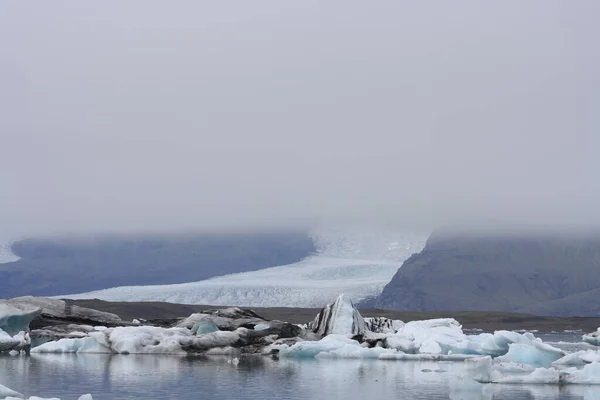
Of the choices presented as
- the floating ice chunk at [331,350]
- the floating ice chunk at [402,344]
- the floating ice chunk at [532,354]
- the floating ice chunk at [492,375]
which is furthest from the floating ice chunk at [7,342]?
the floating ice chunk at [532,354]

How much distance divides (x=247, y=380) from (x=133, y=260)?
51.0 metres

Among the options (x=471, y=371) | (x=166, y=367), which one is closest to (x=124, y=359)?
(x=166, y=367)

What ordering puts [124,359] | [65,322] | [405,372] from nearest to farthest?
[405,372] < [124,359] < [65,322]

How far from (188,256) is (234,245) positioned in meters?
3.69

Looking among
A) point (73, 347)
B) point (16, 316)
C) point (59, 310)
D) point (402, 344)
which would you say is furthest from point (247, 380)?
point (59, 310)

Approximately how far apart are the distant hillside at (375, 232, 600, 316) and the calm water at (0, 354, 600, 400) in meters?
43.8

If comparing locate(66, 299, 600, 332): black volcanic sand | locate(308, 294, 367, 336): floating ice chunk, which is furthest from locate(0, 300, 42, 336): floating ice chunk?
locate(66, 299, 600, 332): black volcanic sand

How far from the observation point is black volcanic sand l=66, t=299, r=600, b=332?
57553 millimetres

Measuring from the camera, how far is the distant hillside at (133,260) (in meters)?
67.3

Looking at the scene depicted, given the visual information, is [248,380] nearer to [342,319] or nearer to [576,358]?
[576,358]

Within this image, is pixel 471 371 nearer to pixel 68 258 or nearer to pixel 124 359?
pixel 124 359

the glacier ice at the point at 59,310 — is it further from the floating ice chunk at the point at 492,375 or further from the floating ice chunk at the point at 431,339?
the floating ice chunk at the point at 492,375

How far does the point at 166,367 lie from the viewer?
22.6 meters

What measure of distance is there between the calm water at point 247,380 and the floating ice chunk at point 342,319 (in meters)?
3.65
